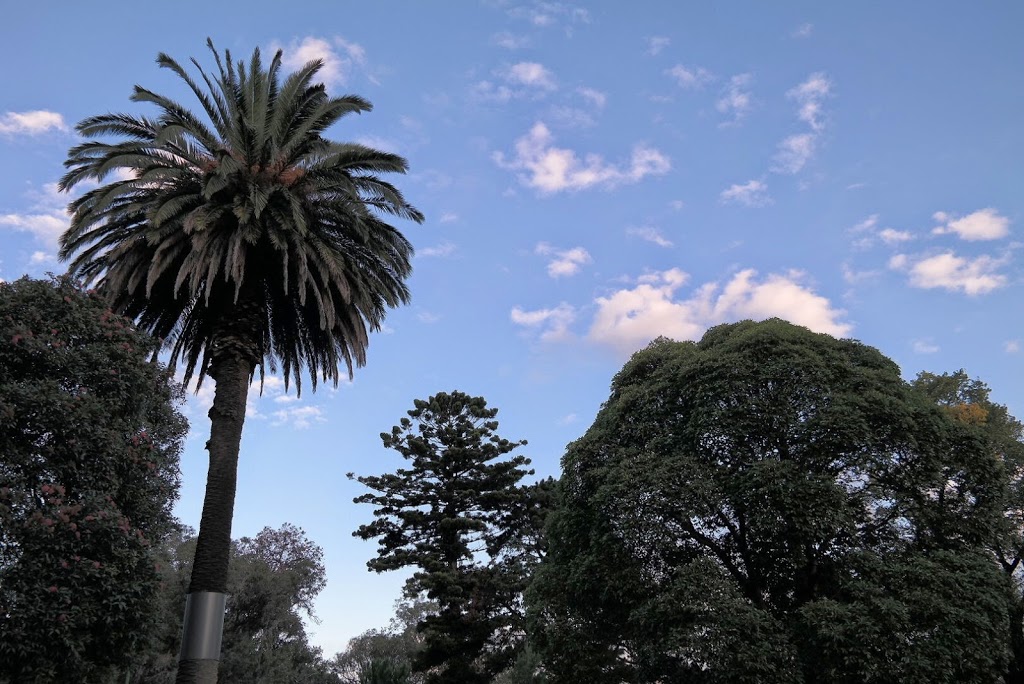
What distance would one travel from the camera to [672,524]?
21.6 metres

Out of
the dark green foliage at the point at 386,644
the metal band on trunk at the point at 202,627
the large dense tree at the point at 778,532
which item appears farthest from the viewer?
the dark green foliage at the point at 386,644

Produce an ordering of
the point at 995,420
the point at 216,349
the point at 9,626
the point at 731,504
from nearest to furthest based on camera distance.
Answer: the point at 9,626 < the point at 216,349 < the point at 731,504 < the point at 995,420

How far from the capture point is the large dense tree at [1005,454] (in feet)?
75.1

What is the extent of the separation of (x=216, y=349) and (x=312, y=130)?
616cm

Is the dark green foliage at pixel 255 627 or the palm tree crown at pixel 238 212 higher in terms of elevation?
the palm tree crown at pixel 238 212

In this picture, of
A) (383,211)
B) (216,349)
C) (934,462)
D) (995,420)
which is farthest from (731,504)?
(995,420)

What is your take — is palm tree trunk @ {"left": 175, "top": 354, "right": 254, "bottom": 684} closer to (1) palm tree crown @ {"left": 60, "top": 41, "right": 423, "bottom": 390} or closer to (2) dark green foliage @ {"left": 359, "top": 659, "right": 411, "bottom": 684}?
(1) palm tree crown @ {"left": 60, "top": 41, "right": 423, "bottom": 390}

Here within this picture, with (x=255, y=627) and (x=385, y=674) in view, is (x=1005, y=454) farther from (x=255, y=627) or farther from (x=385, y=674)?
(x=255, y=627)

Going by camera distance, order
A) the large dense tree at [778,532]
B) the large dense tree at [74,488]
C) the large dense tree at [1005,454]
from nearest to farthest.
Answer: the large dense tree at [74,488], the large dense tree at [778,532], the large dense tree at [1005,454]

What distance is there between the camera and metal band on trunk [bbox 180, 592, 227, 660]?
50.8 feet

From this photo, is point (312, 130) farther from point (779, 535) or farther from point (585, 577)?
point (779, 535)

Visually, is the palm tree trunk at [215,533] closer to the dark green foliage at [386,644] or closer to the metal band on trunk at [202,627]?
the metal band on trunk at [202,627]

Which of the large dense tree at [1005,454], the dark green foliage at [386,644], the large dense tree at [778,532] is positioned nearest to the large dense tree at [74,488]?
the large dense tree at [778,532]

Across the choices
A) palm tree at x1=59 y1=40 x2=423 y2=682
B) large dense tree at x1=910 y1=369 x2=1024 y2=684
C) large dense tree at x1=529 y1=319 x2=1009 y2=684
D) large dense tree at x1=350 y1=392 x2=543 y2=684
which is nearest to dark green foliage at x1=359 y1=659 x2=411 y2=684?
large dense tree at x1=350 y1=392 x2=543 y2=684
